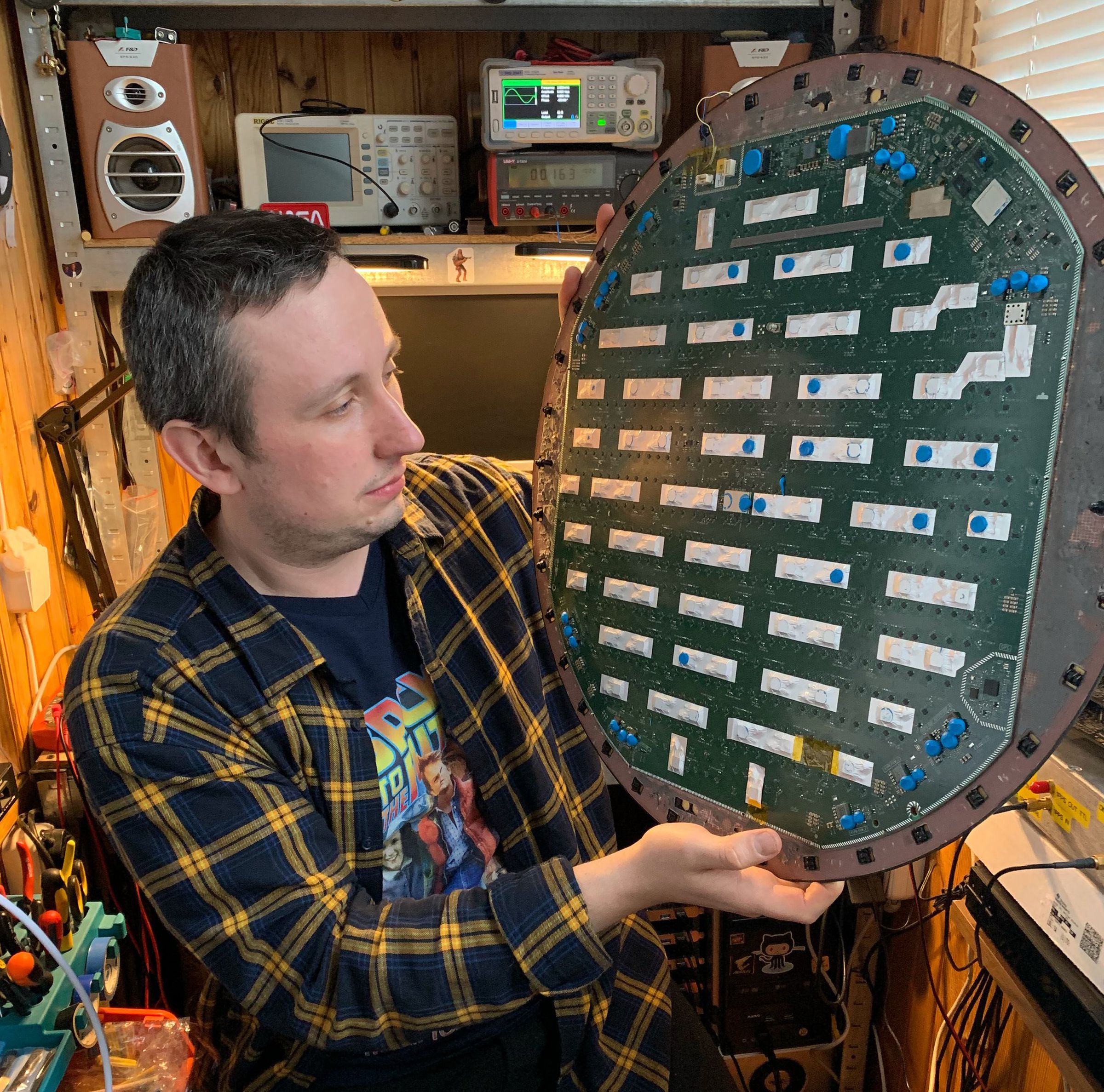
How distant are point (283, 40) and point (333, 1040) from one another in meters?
2.11

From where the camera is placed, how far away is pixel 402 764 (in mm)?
1075

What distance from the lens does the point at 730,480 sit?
850mm

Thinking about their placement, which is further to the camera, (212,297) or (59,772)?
(59,772)

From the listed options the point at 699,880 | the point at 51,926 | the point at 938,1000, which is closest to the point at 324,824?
the point at 699,880

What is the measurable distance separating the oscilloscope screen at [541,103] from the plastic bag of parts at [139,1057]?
5.73 ft

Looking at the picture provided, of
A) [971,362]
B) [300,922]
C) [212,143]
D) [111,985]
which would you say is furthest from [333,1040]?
[212,143]

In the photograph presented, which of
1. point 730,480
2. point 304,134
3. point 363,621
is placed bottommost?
point 363,621

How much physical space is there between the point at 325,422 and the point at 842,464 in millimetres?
539

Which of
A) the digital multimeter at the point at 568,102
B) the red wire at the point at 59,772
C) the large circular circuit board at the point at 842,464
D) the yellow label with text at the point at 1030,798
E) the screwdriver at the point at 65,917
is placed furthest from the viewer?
the digital multimeter at the point at 568,102

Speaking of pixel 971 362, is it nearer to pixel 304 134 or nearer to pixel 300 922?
pixel 300 922

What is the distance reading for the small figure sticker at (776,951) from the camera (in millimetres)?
1889

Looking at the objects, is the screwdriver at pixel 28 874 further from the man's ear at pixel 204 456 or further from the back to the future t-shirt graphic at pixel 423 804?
the man's ear at pixel 204 456

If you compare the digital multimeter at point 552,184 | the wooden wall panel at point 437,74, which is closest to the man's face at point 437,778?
the digital multimeter at point 552,184

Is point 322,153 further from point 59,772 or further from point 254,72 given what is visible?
point 59,772
